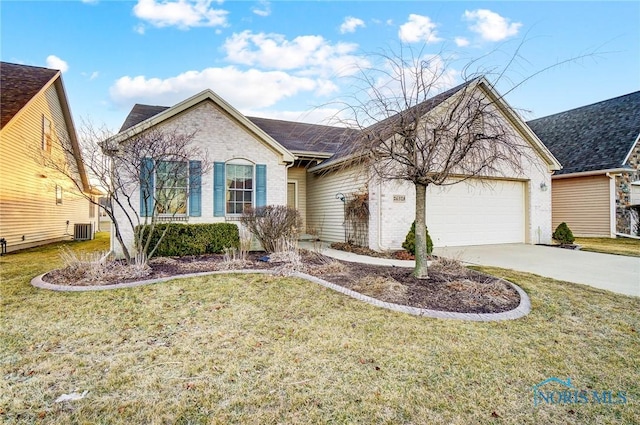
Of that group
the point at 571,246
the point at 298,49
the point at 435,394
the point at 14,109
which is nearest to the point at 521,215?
the point at 571,246

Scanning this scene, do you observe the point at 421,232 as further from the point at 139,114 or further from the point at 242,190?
the point at 139,114

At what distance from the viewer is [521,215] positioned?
13242mm

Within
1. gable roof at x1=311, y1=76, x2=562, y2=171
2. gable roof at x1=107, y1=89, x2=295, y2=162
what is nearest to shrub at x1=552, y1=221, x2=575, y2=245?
gable roof at x1=311, y1=76, x2=562, y2=171

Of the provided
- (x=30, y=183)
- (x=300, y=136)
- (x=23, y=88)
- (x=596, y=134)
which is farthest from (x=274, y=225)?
(x=596, y=134)

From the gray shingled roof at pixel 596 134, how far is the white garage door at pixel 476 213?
5.41 metres

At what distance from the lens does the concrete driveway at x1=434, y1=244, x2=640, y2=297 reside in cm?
679

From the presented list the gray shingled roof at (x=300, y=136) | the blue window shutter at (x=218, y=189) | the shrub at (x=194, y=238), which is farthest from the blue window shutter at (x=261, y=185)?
the gray shingled roof at (x=300, y=136)

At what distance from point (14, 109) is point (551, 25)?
1496 centimetres

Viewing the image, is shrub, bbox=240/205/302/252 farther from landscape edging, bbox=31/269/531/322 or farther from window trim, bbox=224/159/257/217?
landscape edging, bbox=31/269/531/322

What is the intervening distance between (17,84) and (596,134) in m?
25.9

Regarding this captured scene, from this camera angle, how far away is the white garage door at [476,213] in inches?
460

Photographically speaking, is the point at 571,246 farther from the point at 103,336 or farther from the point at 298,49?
the point at 103,336

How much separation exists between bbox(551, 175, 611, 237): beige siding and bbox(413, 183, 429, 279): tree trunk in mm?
13989

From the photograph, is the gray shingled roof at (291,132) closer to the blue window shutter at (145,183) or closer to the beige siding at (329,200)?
the beige siding at (329,200)
